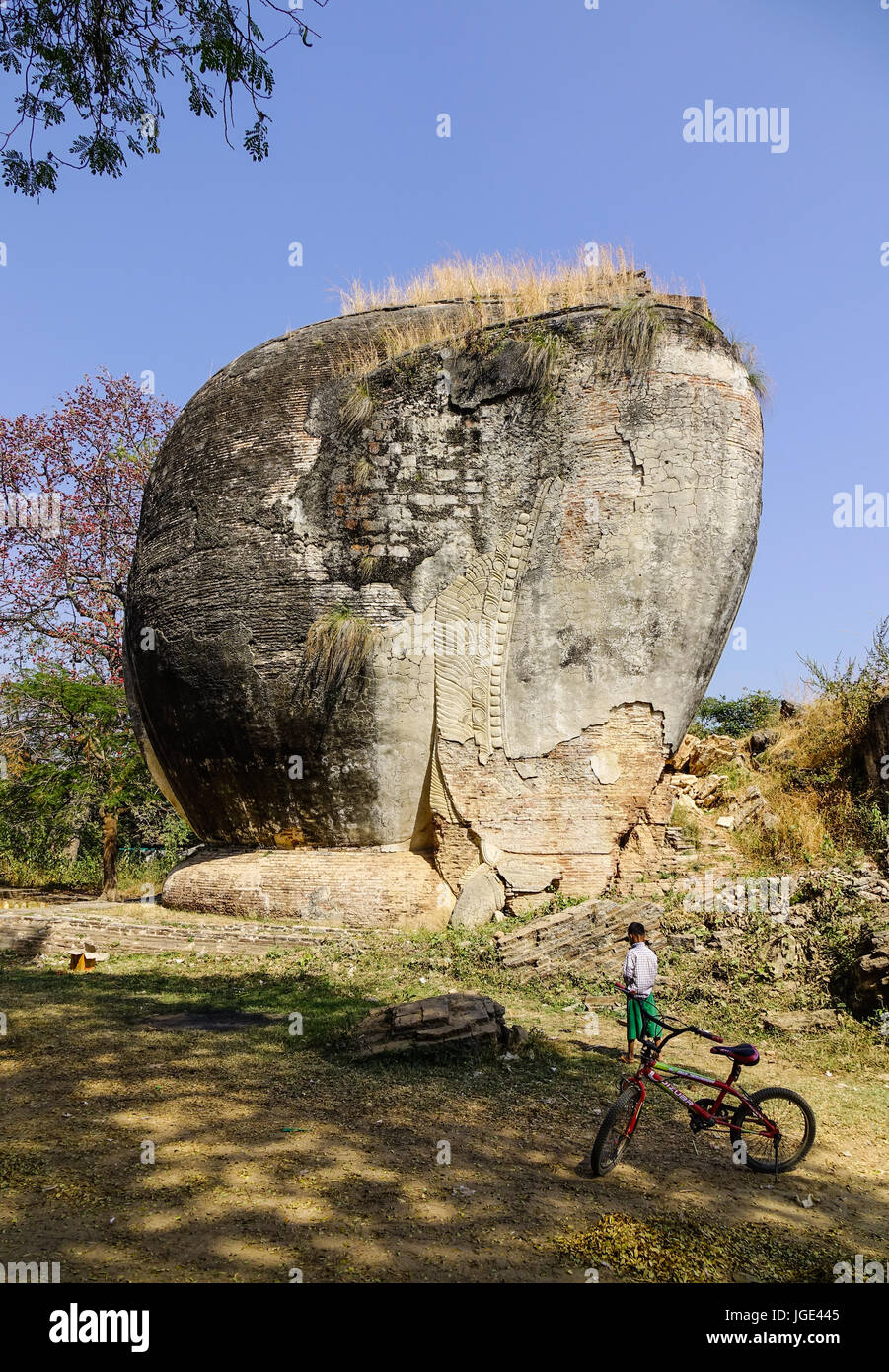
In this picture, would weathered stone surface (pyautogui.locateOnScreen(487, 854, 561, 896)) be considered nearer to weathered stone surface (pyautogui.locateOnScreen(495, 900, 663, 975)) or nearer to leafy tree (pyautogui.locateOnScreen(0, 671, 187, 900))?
weathered stone surface (pyautogui.locateOnScreen(495, 900, 663, 975))

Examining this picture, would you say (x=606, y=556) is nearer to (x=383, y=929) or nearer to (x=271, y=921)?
(x=383, y=929)

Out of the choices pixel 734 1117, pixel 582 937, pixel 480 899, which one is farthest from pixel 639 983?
pixel 480 899

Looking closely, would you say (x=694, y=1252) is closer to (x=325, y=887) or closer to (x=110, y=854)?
(x=325, y=887)

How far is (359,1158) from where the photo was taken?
4312 millimetres

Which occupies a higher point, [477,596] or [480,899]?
[477,596]

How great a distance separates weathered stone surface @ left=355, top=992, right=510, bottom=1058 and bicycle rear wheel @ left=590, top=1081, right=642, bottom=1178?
66.2 inches

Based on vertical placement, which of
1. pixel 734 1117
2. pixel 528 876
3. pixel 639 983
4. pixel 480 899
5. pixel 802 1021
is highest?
pixel 528 876

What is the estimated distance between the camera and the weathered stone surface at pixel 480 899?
9.27 m

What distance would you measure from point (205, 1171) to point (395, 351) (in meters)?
8.45

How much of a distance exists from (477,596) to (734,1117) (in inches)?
238

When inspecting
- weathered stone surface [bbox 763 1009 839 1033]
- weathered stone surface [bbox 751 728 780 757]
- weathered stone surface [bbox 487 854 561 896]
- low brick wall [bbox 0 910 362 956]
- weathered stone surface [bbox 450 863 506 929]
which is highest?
weathered stone surface [bbox 751 728 780 757]

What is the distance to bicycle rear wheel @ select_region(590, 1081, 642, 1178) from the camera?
13.7 feet

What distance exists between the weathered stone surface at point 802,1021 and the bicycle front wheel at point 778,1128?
1977 mm

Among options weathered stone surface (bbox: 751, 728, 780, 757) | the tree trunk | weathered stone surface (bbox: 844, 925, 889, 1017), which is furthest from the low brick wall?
weathered stone surface (bbox: 751, 728, 780, 757)
